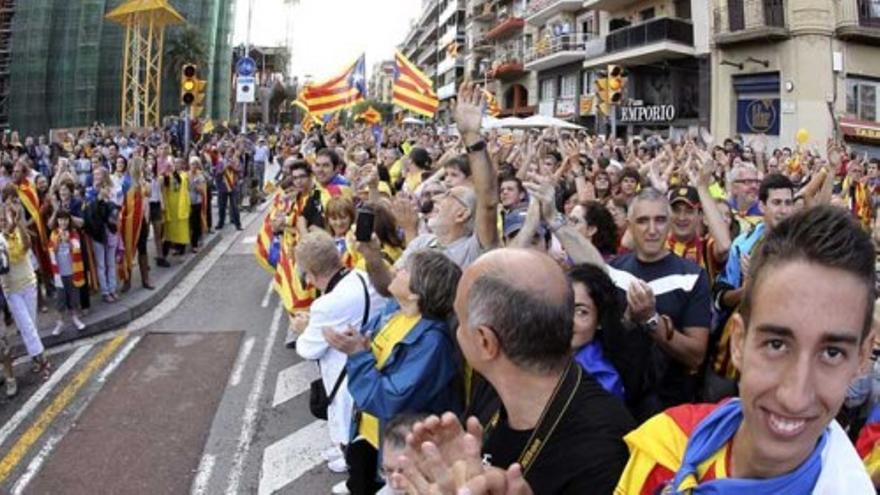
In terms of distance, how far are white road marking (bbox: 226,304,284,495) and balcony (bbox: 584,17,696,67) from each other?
24.0m

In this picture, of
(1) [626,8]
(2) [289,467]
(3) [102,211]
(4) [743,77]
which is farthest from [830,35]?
(2) [289,467]

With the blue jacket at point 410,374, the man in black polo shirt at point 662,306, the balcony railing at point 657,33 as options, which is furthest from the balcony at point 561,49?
the blue jacket at point 410,374

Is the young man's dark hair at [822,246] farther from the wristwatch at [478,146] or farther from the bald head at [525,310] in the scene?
the wristwatch at [478,146]

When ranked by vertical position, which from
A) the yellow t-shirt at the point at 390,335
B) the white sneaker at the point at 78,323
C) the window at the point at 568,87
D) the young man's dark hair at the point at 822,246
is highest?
the window at the point at 568,87

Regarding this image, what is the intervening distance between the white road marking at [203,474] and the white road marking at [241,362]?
176 cm

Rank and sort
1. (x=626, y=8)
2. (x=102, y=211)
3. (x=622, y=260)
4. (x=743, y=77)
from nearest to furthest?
(x=622, y=260), (x=102, y=211), (x=743, y=77), (x=626, y=8)

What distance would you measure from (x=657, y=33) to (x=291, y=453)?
27.3 m

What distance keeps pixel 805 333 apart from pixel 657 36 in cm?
3054

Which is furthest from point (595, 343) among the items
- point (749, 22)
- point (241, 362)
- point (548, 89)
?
point (548, 89)

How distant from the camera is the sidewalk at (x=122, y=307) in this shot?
28.9 feet

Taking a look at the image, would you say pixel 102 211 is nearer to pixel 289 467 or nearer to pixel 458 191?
pixel 289 467

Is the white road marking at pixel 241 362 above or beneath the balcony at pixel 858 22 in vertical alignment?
beneath

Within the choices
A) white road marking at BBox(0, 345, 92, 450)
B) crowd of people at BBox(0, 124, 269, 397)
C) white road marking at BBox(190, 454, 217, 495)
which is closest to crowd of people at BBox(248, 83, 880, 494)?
white road marking at BBox(190, 454, 217, 495)

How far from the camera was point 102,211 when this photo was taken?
31.6ft
